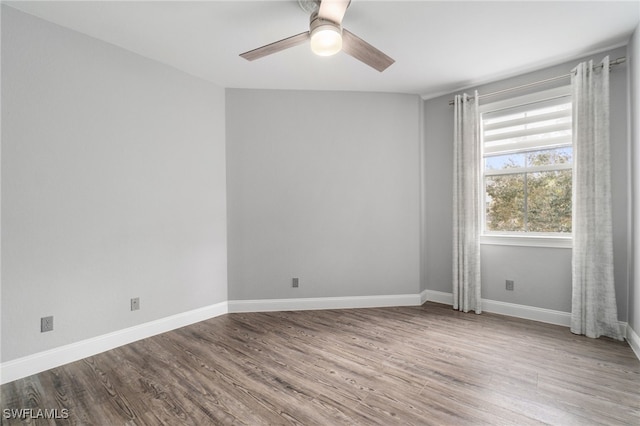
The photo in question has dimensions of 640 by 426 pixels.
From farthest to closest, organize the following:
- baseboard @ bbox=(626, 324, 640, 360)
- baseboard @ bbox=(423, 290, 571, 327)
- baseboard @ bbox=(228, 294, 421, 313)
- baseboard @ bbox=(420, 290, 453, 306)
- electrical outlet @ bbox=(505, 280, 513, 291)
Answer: baseboard @ bbox=(420, 290, 453, 306), baseboard @ bbox=(228, 294, 421, 313), electrical outlet @ bbox=(505, 280, 513, 291), baseboard @ bbox=(423, 290, 571, 327), baseboard @ bbox=(626, 324, 640, 360)

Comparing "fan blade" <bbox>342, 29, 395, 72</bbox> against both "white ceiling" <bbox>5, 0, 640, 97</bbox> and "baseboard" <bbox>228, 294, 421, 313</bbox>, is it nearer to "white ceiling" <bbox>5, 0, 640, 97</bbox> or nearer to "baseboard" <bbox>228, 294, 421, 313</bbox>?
"white ceiling" <bbox>5, 0, 640, 97</bbox>

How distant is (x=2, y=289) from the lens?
6.96 ft

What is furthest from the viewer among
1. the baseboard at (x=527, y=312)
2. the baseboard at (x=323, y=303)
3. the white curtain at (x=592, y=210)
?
the baseboard at (x=323, y=303)

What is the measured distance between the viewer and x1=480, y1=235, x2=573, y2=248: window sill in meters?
3.11

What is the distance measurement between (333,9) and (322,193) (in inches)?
85.0

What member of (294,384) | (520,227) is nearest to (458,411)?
(294,384)

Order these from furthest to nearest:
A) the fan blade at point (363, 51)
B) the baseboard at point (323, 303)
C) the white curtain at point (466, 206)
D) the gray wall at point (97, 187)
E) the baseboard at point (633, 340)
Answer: the baseboard at point (323, 303)
the white curtain at point (466, 206)
the baseboard at point (633, 340)
the gray wall at point (97, 187)
the fan blade at point (363, 51)

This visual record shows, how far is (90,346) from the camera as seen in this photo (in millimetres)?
2500

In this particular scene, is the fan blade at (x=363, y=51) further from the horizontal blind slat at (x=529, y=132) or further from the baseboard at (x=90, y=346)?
the baseboard at (x=90, y=346)

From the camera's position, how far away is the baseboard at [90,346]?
2.15m

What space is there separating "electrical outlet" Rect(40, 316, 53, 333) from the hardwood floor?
31cm

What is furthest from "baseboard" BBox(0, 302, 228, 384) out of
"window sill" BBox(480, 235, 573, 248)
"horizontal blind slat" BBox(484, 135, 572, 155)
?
"horizontal blind slat" BBox(484, 135, 572, 155)

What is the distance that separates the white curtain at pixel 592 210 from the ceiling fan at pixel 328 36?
2082 mm

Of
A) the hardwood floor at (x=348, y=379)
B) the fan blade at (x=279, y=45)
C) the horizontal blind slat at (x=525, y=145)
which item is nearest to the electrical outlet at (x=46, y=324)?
the hardwood floor at (x=348, y=379)
